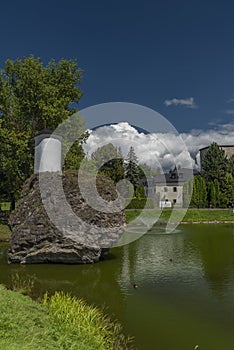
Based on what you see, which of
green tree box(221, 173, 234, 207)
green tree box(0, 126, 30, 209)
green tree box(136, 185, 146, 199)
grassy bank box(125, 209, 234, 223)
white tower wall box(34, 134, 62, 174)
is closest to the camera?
white tower wall box(34, 134, 62, 174)

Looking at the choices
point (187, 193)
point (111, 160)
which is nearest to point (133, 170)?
point (111, 160)

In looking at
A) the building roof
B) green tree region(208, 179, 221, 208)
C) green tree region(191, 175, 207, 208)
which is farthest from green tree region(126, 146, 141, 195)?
green tree region(208, 179, 221, 208)

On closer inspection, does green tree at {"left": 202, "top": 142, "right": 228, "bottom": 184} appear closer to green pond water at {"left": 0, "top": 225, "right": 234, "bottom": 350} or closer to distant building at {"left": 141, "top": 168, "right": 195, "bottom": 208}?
distant building at {"left": 141, "top": 168, "right": 195, "bottom": 208}

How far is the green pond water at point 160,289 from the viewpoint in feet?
Result: 23.8

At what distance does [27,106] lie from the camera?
2681 cm

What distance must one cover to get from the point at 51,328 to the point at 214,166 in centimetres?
5177

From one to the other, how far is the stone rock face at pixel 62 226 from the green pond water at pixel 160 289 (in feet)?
1.88

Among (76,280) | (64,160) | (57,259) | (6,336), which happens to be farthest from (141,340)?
(64,160)

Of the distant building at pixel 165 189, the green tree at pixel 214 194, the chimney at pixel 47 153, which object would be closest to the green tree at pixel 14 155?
the chimney at pixel 47 153

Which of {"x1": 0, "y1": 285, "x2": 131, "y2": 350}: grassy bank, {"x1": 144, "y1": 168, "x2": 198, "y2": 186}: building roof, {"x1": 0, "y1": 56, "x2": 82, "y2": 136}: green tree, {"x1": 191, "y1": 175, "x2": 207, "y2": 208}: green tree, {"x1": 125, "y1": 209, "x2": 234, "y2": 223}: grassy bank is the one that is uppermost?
{"x1": 0, "y1": 56, "x2": 82, "y2": 136}: green tree

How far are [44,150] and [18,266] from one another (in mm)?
6327

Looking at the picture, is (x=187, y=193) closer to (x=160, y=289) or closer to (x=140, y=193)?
(x=140, y=193)

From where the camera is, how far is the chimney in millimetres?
17281

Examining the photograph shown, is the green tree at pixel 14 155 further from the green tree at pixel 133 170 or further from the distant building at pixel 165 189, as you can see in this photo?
the distant building at pixel 165 189
